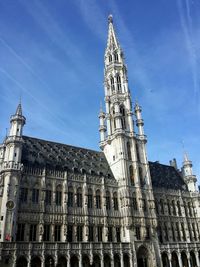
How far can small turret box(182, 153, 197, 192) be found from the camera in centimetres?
7944

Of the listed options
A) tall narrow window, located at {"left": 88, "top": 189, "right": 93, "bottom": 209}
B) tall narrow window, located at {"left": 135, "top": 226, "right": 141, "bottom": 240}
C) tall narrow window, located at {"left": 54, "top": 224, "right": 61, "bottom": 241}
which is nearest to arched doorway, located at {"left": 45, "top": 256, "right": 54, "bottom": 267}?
tall narrow window, located at {"left": 54, "top": 224, "right": 61, "bottom": 241}

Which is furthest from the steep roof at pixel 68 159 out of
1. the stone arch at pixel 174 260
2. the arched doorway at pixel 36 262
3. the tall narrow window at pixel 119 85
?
the tall narrow window at pixel 119 85

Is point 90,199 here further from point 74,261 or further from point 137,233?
point 137,233

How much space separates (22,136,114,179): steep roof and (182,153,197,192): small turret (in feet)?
92.1

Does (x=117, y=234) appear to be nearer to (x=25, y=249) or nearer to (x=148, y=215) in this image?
(x=148, y=215)

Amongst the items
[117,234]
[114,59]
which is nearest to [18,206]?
[117,234]

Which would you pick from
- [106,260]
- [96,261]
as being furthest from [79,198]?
[106,260]

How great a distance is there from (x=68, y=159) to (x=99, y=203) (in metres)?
12.4

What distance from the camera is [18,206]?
4697cm

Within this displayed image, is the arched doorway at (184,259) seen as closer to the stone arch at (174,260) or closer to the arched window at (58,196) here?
the stone arch at (174,260)

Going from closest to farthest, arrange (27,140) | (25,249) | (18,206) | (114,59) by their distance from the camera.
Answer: (25,249)
(18,206)
(27,140)
(114,59)

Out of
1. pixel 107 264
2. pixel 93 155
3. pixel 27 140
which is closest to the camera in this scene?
pixel 107 264

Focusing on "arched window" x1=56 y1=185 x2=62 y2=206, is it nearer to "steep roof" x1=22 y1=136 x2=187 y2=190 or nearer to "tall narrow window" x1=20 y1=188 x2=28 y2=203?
"steep roof" x1=22 y1=136 x2=187 y2=190

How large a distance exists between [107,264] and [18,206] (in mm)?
20377
